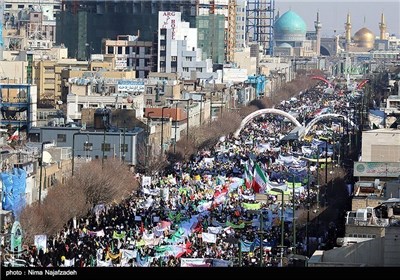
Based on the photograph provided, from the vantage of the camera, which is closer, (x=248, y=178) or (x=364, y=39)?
(x=248, y=178)

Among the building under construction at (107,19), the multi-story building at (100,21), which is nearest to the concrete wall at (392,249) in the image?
the building under construction at (107,19)

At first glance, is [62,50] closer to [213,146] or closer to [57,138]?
[213,146]

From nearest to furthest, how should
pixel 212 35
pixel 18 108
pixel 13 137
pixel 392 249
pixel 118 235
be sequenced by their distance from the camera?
pixel 392 249
pixel 118 235
pixel 13 137
pixel 18 108
pixel 212 35

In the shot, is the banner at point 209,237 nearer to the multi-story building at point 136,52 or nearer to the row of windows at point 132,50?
the multi-story building at point 136,52

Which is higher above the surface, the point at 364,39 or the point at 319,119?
the point at 319,119

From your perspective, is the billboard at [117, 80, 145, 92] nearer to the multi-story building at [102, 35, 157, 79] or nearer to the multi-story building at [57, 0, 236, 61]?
the multi-story building at [102, 35, 157, 79]

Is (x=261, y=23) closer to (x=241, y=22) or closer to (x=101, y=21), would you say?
(x=241, y=22)

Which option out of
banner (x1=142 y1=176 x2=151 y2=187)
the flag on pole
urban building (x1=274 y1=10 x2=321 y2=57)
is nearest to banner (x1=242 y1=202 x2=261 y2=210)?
banner (x1=142 y1=176 x2=151 y2=187)

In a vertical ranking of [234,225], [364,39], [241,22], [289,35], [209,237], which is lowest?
[364,39]

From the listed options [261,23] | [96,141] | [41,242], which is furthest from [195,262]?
[261,23]
